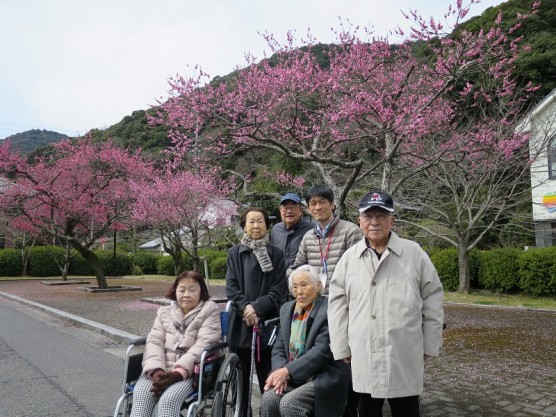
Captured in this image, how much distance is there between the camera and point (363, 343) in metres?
2.48

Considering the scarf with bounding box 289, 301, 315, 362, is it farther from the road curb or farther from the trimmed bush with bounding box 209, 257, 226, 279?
the trimmed bush with bounding box 209, 257, 226, 279

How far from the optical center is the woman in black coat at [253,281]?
360 centimetres

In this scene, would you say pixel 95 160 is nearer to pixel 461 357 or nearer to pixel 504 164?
pixel 504 164

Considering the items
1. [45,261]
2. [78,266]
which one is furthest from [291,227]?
[78,266]

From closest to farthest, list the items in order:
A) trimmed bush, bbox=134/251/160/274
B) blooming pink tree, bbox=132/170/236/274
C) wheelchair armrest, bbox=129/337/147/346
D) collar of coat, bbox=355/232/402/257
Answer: collar of coat, bbox=355/232/402/257
wheelchair armrest, bbox=129/337/147/346
blooming pink tree, bbox=132/170/236/274
trimmed bush, bbox=134/251/160/274

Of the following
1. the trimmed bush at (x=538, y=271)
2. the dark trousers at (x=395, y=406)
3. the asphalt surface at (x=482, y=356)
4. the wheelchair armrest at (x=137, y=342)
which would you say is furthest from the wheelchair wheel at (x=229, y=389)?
the trimmed bush at (x=538, y=271)

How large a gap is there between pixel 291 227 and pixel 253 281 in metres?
0.59

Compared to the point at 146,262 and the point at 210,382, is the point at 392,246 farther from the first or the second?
the point at 146,262

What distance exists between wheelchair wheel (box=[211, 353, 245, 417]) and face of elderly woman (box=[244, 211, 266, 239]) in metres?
0.91

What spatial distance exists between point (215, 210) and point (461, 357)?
14976mm

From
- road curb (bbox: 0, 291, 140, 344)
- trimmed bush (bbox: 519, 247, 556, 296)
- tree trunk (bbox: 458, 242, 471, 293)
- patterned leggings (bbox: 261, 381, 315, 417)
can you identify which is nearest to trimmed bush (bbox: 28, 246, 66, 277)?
road curb (bbox: 0, 291, 140, 344)

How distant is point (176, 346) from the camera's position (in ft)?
11.2

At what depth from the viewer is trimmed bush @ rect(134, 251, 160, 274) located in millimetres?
32969

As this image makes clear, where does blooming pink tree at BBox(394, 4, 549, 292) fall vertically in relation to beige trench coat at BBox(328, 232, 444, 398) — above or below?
above
